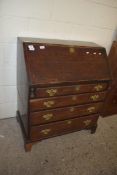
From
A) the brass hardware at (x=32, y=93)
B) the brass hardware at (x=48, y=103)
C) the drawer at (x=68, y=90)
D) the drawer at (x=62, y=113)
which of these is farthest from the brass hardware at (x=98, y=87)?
the brass hardware at (x=32, y=93)

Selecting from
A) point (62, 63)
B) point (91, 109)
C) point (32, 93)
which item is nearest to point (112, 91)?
point (91, 109)

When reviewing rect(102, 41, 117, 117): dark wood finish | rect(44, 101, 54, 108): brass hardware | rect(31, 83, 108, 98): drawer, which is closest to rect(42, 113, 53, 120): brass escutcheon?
rect(44, 101, 54, 108): brass hardware

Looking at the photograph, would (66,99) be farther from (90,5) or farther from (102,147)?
(90,5)

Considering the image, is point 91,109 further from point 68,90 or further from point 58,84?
point 58,84

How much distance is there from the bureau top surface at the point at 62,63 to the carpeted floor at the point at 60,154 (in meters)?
0.85

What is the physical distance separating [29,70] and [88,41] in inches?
39.1

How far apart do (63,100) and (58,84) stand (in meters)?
0.22

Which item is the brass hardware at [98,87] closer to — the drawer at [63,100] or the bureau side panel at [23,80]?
the drawer at [63,100]

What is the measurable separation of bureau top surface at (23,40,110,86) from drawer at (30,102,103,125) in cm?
33

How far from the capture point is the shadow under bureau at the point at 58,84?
1395 mm

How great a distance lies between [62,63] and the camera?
1.50m

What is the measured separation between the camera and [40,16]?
1.60m

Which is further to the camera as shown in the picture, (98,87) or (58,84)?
(98,87)

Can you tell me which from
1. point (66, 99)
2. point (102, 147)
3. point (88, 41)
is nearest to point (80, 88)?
point (66, 99)
